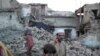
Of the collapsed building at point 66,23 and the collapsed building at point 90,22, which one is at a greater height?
the collapsed building at point 90,22

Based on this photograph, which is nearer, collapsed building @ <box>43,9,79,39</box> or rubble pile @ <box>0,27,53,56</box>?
rubble pile @ <box>0,27,53,56</box>

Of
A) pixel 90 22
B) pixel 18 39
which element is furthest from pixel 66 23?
pixel 18 39

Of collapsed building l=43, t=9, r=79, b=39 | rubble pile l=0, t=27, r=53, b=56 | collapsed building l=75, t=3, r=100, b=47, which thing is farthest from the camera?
collapsed building l=43, t=9, r=79, b=39

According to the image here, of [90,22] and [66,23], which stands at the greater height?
[90,22]

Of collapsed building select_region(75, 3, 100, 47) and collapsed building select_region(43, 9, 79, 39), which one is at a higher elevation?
collapsed building select_region(75, 3, 100, 47)

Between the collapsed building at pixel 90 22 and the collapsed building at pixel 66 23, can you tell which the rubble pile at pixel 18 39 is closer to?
Result: the collapsed building at pixel 90 22

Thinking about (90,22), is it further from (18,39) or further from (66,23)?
(18,39)

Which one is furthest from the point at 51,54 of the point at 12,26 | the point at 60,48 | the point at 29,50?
the point at 12,26

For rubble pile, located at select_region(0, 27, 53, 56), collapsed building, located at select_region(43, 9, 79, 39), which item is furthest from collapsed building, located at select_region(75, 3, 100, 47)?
rubble pile, located at select_region(0, 27, 53, 56)

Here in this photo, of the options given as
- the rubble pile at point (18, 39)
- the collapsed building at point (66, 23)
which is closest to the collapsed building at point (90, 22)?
the collapsed building at point (66, 23)

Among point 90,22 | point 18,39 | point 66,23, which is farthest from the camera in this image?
point 66,23

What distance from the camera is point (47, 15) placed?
42656mm

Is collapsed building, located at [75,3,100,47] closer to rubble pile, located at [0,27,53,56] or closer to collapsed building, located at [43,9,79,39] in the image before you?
collapsed building, located at [43,9,79,39]

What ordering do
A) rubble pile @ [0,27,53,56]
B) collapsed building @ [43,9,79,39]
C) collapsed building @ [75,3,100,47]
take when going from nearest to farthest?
rubble pile @ [0,27,53,56], collapsed building @ [75,3,100,47], collapsed building @ [43,9,79,39]
